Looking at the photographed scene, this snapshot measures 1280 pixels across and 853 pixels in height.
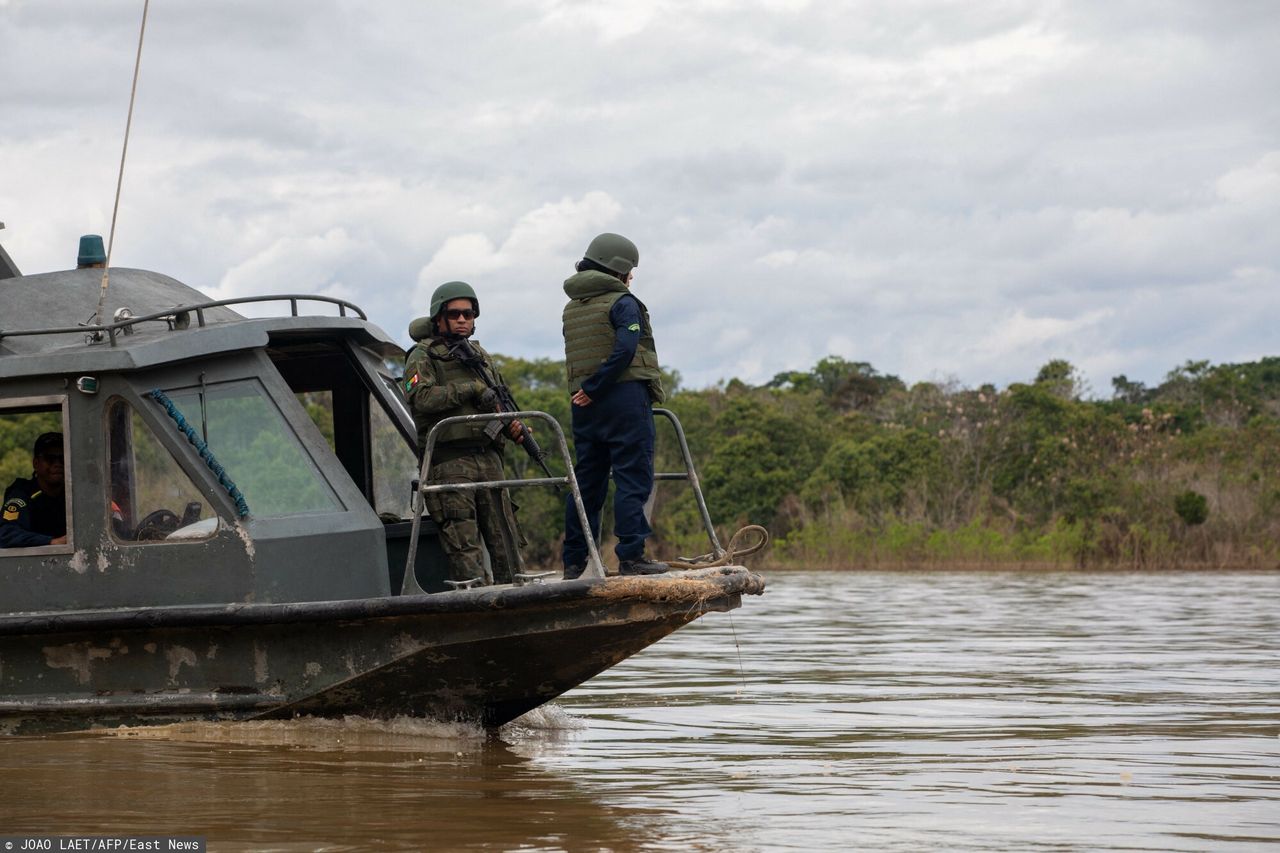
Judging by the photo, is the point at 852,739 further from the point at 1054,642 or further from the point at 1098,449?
the point at 1098,449

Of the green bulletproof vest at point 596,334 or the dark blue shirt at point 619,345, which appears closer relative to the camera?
the dark blue shirt at point 619,345

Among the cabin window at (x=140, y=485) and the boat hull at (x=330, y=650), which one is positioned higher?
the cabin window at (x=140, y=485)

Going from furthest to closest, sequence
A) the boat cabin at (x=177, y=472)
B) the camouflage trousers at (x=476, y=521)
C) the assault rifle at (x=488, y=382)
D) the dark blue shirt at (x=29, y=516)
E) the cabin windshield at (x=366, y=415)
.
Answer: the cabin windshield at (x=366, y=415) < the assault rifle at (x=488, y=382) < the camouflage trousers at (x=476, y=521) < the dark blue shirt at (x=29, y=516) < the boat cabin at (x=177, y=472)

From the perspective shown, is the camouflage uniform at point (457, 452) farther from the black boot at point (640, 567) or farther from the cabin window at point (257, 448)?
the black boot at point (640, 567)

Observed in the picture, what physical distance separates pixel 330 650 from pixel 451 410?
4.25 ft

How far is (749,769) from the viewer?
24.7 feet

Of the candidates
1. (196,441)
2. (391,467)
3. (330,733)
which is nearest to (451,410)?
(196,441)

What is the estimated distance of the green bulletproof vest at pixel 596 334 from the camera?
25.7 ft

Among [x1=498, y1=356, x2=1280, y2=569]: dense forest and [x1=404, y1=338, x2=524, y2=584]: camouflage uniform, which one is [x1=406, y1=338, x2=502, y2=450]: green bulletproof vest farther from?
[x1=498, y1=356, x2=1280, y2=569]: dense forest

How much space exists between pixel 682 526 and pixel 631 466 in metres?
32.4

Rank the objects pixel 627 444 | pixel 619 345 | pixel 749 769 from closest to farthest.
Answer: pixel 749 769
pixel 619 345
pixel 627 444

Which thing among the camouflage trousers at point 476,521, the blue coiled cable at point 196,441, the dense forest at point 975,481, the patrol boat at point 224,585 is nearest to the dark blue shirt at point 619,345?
the patrol boat at point 224,585

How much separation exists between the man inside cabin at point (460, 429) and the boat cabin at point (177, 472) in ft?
1.28

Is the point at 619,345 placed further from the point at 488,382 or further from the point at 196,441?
the point at 196,441
